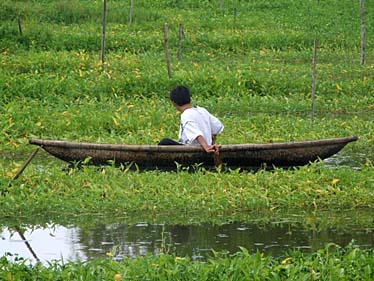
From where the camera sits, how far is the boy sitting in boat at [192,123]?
10930 millimetres

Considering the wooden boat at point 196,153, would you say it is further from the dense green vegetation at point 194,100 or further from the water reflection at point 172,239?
the water reflection at point 172,239

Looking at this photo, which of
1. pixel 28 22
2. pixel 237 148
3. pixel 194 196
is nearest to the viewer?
pixel 194 196

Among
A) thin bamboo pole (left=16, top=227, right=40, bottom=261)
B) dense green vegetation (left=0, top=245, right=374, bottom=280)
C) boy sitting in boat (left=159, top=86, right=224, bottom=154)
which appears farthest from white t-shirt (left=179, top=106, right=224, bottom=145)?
dense green vegetation (left=0, top=245, right=374, bottom=280)

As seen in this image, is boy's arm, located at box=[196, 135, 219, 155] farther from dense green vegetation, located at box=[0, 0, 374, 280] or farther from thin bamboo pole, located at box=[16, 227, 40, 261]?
thin bamboo pole, located at box=[16, 227, 40, 261]

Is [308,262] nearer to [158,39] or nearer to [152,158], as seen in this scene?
[152,158]

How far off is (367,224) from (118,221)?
2072 millimetres

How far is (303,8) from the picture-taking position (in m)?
27.8

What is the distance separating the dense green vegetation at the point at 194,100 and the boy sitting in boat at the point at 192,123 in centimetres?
59

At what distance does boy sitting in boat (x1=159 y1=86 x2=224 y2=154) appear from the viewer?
10.9 meters

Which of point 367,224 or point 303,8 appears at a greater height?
point 303,8

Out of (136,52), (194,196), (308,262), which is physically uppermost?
(136,52)

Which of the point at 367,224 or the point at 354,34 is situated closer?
the point at 367,224

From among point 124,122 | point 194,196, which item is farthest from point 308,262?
point 124,122

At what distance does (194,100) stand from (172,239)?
299 inches
